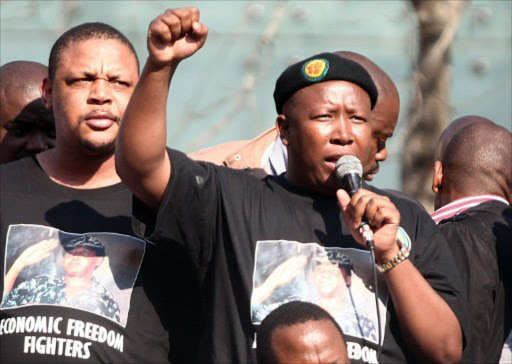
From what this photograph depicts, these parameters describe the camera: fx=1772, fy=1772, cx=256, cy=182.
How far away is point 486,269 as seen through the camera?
24.2ft

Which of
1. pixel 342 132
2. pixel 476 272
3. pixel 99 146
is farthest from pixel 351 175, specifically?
pixel 99 146

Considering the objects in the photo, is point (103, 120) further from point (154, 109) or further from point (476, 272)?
point (476, 272)

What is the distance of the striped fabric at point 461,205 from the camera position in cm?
778

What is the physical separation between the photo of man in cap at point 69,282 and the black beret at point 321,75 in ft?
3.15

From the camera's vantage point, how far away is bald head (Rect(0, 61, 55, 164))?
8.13 m

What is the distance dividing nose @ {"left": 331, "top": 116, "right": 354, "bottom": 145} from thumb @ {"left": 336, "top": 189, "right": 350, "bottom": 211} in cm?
29

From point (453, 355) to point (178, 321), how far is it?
1.08 m

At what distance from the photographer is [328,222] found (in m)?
6.78

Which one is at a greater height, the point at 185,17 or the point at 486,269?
the point at 185,17

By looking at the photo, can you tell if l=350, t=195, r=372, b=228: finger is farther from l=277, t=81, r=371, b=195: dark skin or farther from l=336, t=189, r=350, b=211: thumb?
l=277, t=81, r=371, b=195: dark skin

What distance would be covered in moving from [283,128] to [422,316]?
3.23 ft

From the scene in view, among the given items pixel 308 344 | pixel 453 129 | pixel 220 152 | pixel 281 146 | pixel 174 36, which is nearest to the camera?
pixel 308 344

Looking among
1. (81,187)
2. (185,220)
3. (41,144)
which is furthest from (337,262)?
(41,144)

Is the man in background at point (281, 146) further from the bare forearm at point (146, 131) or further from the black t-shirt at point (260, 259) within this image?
the bare forearm at point (146, 131)
